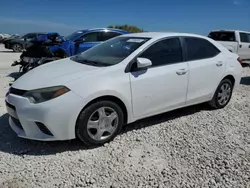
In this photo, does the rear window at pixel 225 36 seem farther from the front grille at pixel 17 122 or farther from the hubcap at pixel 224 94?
the front grille at pixel 17 122

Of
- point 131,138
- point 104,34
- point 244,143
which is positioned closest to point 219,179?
point 244,143

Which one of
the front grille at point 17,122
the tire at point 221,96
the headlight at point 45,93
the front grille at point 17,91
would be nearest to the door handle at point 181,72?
the tire at point 221,96

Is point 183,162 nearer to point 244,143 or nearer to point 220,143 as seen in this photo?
point 220,143

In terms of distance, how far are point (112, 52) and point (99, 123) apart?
1.27 metres

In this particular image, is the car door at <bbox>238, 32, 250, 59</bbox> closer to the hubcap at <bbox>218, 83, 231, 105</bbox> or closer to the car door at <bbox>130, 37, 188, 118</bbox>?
the hubcap at <bbox>218, 83, 231, 105</bbox>

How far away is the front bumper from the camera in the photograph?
2867 mm

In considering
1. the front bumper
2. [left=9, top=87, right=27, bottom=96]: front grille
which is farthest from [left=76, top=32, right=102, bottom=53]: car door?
the front bumper

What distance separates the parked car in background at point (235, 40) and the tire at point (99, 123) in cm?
952

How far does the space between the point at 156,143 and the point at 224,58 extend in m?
2.32

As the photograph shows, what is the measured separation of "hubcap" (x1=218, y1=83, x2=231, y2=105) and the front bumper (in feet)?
9.85

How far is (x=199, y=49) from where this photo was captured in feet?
14.0

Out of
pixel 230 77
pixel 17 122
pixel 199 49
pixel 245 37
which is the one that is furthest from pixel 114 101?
pixel 245 37

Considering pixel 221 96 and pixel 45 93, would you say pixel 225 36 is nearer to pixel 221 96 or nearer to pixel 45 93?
pixel 221 96

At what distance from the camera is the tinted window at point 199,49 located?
4116mm
